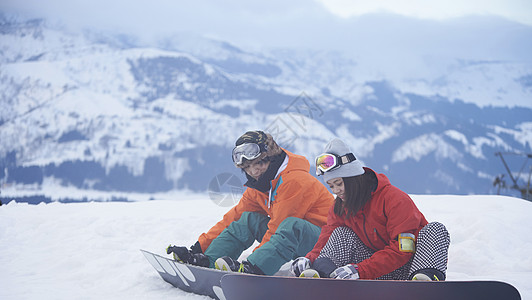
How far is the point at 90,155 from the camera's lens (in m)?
119

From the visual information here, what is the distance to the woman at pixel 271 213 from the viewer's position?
8.77 feet

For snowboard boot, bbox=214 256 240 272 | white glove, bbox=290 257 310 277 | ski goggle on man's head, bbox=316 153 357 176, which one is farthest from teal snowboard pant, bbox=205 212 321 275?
ski goggle on man's head, bbox=316 153 357 176

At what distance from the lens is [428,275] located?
2068 mm

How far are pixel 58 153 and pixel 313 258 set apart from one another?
5132 inches

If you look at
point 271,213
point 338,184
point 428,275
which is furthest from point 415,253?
point 271,213

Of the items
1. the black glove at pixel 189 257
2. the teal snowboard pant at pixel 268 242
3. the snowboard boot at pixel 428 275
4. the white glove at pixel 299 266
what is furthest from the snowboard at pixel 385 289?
the black glove at pixel 189 257

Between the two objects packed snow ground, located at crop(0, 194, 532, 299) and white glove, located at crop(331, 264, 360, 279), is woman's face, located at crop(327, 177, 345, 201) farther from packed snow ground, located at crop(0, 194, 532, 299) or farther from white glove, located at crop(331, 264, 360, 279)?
packed snow ground, located at crop(0, 194, 532, 299)

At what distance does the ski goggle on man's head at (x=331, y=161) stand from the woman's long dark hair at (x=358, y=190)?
0.09m

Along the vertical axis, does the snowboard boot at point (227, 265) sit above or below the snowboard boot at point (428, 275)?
below

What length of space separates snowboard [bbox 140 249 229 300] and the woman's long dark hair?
802mm

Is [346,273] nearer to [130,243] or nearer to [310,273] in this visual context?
[310,273]

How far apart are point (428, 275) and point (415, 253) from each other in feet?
0.56

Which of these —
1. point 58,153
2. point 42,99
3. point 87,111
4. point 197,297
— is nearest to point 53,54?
point 42,99

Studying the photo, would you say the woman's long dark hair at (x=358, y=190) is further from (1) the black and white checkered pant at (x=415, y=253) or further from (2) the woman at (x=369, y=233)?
(1) the black and white checkered pant at (x=415, y=253)
